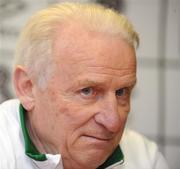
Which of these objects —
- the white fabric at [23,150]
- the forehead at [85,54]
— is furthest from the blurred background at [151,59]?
the forehead at [85,54]

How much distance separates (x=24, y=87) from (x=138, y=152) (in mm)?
373

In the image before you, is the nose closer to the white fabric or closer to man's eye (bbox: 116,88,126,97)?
man's eye (bbox: 116,88,126,97)

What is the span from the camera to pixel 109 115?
0.90 m

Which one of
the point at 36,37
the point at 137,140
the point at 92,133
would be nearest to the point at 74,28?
the point at 36,37

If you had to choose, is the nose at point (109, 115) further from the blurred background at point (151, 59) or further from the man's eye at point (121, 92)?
the blurred background at point (151, 59)

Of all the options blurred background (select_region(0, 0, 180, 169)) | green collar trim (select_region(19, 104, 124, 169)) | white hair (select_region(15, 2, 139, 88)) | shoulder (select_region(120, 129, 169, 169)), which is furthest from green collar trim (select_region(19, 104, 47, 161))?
blurred background (select_region(0, 0, 180, 169))

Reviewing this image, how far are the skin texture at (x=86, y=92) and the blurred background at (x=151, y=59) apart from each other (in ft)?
2.03

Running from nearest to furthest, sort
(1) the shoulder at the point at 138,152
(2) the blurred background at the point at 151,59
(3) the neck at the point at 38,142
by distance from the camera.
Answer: (3) the neck at the point at 38,142 < (1) the shoulder at the point at 138,152 < (2) the blurred background at the point at 151,59

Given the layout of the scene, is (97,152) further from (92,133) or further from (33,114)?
(33,114)

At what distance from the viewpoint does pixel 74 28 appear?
919 millimetres

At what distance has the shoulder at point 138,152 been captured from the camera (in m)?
1.13

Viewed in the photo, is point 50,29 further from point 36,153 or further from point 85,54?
point 36,153

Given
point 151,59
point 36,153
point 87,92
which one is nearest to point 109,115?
point 87,92

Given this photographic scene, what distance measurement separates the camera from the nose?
0.90 meters
